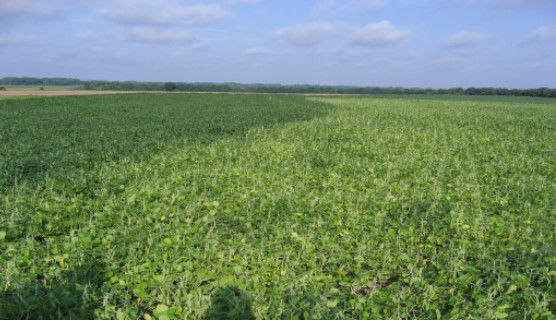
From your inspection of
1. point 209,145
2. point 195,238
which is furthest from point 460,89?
point 195,238

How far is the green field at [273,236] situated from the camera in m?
3.90

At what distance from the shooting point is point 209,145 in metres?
12.8

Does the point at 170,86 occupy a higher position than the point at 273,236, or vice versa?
the point at 170,86

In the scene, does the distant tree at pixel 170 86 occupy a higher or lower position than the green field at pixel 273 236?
higher

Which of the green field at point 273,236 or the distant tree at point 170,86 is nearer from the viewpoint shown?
the green field at point 273,236

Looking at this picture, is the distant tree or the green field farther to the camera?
the distant tree

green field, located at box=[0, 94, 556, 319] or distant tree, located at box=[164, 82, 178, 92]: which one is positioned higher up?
distant tree, located at box=[164, 82, 178, 92]

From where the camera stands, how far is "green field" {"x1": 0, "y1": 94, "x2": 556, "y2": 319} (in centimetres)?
390

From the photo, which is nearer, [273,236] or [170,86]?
[273,236]

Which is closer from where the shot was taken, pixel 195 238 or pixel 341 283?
pixel 341 283

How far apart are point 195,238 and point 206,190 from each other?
7.75 feet

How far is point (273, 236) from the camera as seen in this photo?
5.63m

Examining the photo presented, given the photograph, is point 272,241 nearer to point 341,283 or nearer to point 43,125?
point 341,283

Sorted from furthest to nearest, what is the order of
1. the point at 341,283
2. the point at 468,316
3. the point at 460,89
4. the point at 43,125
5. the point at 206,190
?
the point at 460,89 < the point at 43,125 < the point at 206,190 < the point at 341,283 < the point at 468,316
